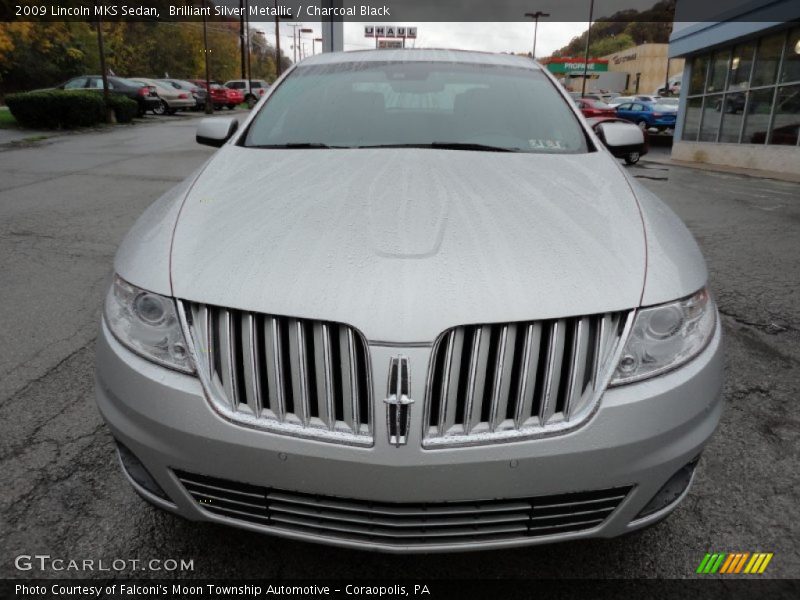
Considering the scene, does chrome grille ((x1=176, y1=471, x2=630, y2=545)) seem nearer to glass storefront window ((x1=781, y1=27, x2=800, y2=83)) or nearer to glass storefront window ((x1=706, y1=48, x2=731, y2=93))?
glass storefront window ((x1=781, y1=27, x2=800, y2=83))

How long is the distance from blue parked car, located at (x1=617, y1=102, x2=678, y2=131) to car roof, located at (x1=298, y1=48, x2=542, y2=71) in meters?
23.4

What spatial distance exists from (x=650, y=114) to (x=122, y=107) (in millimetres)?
20111

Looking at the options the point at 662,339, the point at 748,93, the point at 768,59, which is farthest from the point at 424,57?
the point at 748,93

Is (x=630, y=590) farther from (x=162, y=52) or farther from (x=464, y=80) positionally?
(x=162, y=52)

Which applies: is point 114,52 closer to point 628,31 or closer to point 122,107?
point 122,107

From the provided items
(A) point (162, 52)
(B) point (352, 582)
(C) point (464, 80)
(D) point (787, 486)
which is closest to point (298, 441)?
(B) point (352, 582)

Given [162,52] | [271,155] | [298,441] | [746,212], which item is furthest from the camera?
[162,52]

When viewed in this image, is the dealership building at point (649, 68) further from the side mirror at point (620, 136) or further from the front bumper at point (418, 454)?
the front bumper at point (418, 454)

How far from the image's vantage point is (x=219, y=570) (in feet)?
6.16

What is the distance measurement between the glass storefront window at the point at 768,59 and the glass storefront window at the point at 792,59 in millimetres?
245

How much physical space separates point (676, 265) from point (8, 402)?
2.85 metres

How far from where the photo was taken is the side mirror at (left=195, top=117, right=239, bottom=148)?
10.8 ft

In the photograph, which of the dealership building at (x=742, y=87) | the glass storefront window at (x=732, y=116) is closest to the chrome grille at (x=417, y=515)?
the dealership building at (x=742, y=87)

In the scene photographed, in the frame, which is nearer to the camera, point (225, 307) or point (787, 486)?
point (225, 307)
